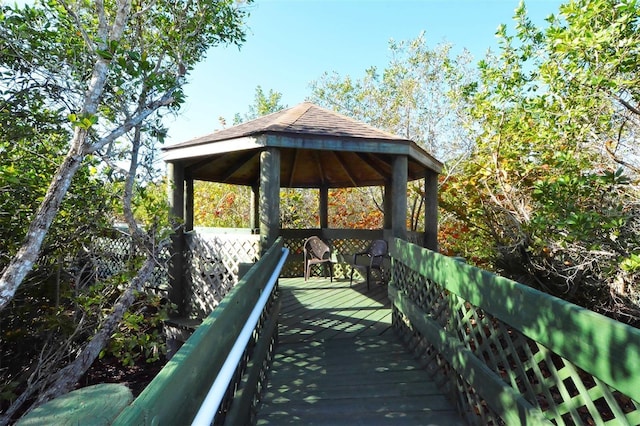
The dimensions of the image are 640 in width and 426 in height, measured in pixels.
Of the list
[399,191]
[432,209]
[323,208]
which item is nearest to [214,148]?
[399,191]

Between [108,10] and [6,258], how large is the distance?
435cm

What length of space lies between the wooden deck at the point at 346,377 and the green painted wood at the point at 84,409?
1.67 metres

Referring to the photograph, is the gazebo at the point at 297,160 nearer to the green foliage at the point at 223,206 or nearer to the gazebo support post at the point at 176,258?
the gazebo support post at the point at 176,258

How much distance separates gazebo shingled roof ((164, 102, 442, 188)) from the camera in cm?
504

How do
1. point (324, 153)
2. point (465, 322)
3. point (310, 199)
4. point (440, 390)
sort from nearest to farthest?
1. point (465, 322)
2. point (440, 390)
3. point (324, 153)
4. point (310, 199)

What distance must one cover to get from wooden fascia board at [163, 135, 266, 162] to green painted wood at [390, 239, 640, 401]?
339 centimetres

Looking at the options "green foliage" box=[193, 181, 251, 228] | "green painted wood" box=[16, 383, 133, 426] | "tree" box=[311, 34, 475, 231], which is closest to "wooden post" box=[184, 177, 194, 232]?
"green painted wood" box=[16, 383, 133, 426]

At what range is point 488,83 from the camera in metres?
5.67

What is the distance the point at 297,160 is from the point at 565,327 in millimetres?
7592

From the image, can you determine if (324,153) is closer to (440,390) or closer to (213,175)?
(213,175)

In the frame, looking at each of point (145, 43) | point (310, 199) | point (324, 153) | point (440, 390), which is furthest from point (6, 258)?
point (310, 199)

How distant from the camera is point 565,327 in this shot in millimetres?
1492

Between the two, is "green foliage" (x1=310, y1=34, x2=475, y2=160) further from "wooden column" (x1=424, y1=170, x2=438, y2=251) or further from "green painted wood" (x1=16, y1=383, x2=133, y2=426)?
"green painted wood" (x1=16, y1=383, x2=133, y2=426)

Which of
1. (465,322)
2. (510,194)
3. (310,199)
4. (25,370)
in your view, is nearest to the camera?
(465,322)
